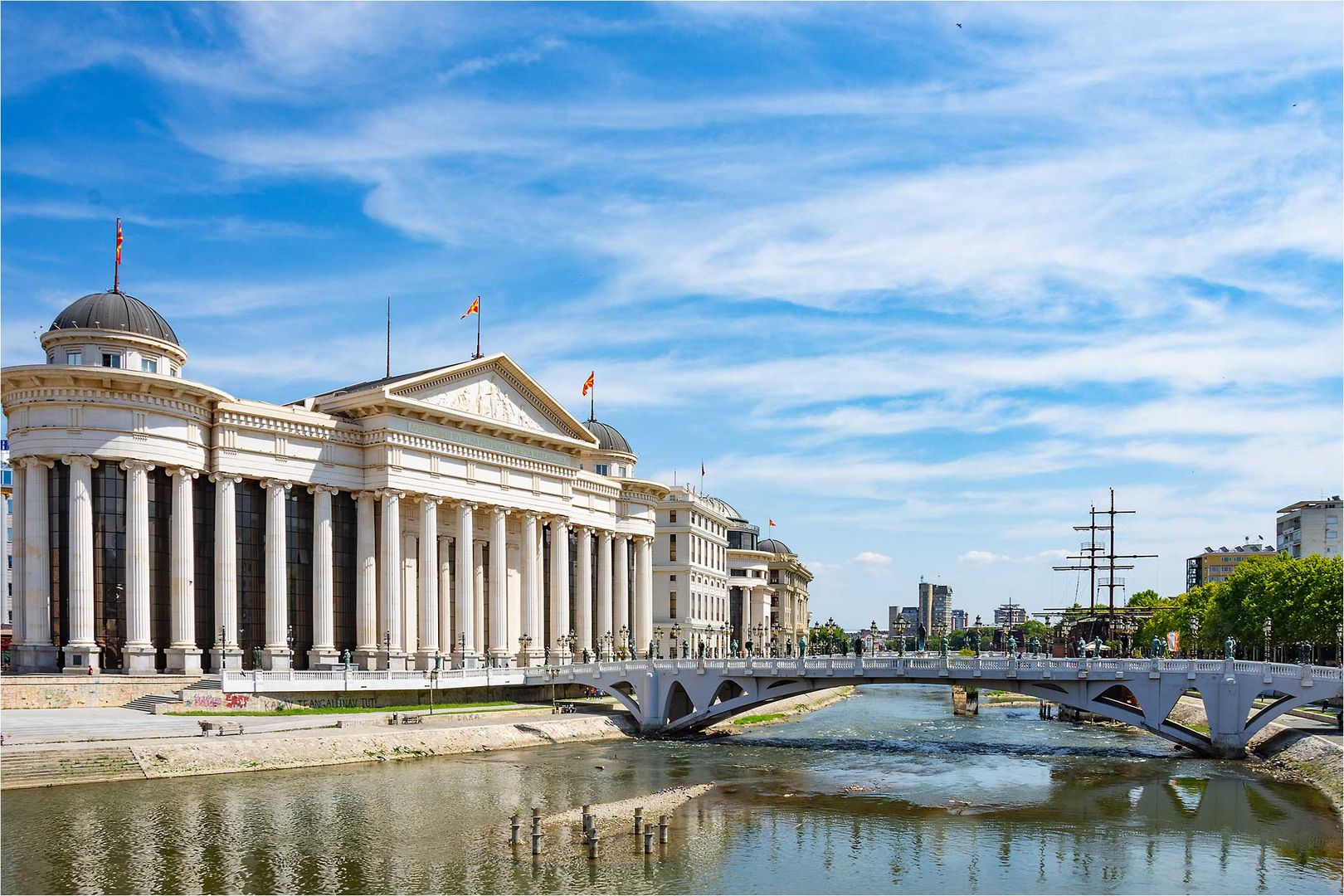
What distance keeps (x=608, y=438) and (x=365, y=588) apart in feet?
138

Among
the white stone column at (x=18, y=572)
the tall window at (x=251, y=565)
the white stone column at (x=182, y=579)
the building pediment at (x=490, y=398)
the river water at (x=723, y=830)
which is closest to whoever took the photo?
the river water at (x=723, y=830)

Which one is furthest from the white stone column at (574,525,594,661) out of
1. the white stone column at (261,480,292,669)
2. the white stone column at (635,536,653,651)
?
the white stone column at (261,480,292,669)

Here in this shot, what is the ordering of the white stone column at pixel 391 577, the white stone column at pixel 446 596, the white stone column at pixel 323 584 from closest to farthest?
the white stone column at pixel 323 584
the white stone column at pixel 391 577
the white stone column at pixel 446 596

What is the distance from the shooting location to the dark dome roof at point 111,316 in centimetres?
7731

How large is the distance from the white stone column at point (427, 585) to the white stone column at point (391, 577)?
7.22 feet

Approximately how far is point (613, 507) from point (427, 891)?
81.3 meters

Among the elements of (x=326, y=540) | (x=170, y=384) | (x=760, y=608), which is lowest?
(x=760, y=608)

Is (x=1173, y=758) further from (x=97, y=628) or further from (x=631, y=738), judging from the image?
(x=97, y=628)

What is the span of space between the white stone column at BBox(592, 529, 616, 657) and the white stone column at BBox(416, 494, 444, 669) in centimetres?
2410

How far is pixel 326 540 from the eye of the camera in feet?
285

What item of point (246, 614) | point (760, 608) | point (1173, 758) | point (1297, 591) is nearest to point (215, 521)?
point (246, 614)

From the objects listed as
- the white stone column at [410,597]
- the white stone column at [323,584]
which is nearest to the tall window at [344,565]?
the white stone column at [323,584]

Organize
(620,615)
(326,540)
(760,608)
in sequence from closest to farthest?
(326,540) < (620,615) < (760,608)

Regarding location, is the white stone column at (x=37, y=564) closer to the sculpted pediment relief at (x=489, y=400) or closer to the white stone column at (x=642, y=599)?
the sculpted pediment relief at (x=489, y=400)
